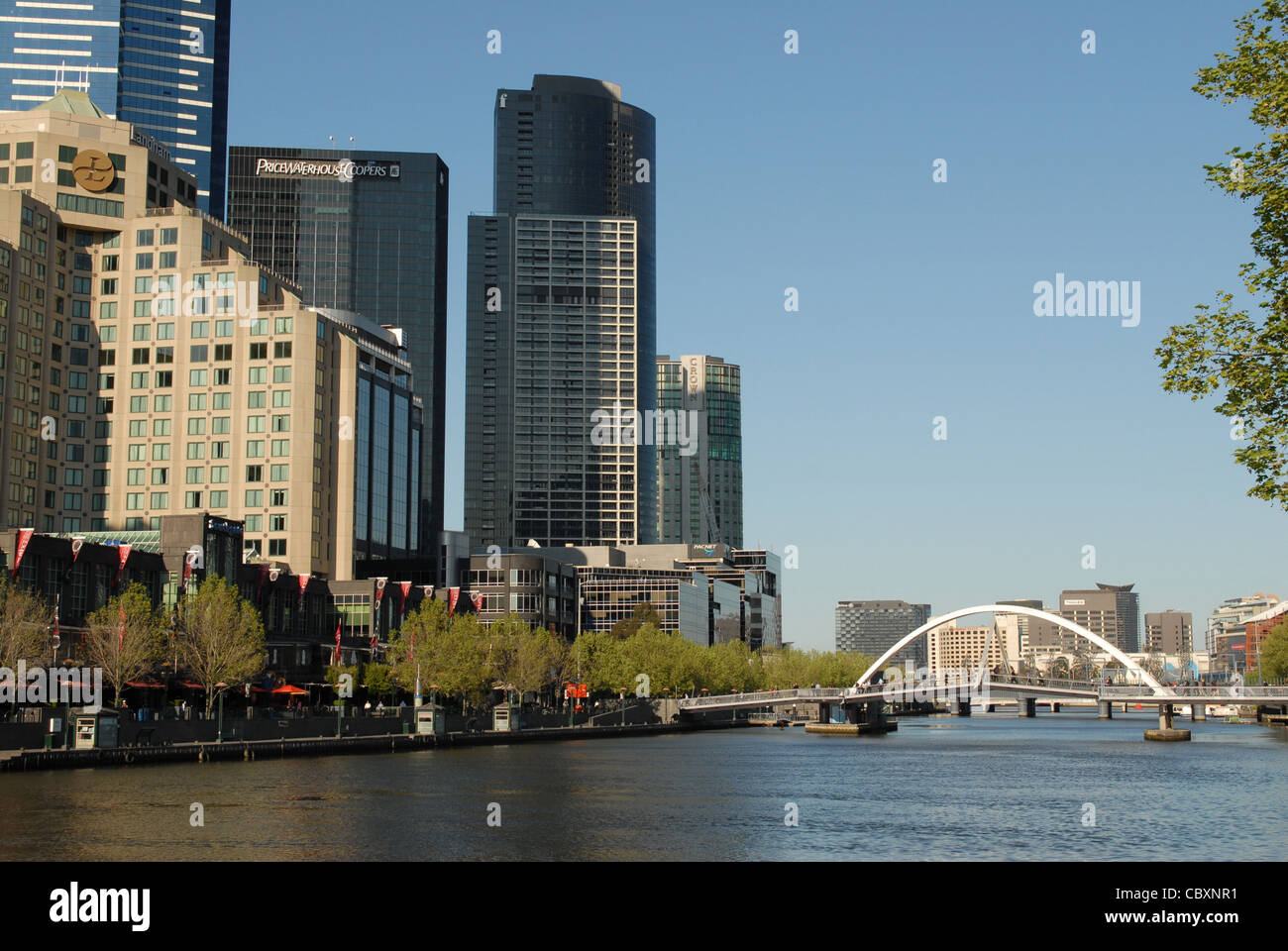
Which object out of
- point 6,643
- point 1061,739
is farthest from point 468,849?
point 1061,739

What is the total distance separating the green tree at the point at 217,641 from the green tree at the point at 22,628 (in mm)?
10333

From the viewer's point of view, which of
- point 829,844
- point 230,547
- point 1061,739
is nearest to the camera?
point 829,844

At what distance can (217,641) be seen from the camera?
10319cm

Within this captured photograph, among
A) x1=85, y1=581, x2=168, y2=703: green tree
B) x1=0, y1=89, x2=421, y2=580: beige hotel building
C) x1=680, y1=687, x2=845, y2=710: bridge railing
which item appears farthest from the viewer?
x1=680, y1=687, x2=845, y2=710: bridge railing

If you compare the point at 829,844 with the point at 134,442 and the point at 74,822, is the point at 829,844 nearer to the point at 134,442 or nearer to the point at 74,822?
the point at 74,822

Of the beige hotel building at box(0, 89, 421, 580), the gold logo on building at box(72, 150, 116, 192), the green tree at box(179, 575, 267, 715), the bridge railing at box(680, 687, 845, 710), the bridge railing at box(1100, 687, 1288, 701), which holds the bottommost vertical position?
the bridge railing at box(680, 687, 845, 710)

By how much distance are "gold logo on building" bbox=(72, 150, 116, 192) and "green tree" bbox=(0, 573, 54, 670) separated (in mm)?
74305

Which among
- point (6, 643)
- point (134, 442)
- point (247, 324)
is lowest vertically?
point (6, 643)

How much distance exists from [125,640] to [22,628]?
7.09 m

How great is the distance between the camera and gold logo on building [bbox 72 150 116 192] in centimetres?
15912

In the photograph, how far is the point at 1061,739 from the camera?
501ft

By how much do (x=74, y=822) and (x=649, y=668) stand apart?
13771 cm

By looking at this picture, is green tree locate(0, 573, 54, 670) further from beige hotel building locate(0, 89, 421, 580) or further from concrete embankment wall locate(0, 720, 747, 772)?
beige hotel building locate(0, 89, 421, 580)

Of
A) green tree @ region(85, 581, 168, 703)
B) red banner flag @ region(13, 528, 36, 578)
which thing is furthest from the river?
red banner flag @ region(13, 528, 36, 578)
